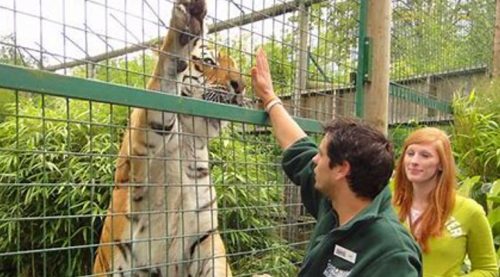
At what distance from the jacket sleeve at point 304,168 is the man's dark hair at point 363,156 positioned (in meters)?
0.38

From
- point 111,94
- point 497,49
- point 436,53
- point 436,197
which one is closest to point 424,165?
point 436,197

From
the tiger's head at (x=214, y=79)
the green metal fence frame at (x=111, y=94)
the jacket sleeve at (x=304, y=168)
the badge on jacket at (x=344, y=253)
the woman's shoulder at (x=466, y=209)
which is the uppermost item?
the tiger's head at (x=214, y=79)

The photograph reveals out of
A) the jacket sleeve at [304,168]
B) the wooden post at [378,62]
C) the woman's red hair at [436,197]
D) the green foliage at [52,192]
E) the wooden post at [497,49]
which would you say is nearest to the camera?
the jacket sleeve at [304,168]

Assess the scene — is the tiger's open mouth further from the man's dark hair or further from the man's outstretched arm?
the man's dark hair

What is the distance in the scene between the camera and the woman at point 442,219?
2.49 m

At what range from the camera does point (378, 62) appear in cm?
326

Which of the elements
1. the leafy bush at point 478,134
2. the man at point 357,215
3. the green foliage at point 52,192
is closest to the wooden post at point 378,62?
the man at point 357,215

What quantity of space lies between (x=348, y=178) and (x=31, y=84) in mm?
909

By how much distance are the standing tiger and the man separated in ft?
2.66

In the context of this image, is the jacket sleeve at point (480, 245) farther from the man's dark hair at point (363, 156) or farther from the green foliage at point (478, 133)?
the green foliage at point (478, 133)

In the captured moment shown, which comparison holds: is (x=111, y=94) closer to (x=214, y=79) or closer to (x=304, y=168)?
(x=304, y=168)

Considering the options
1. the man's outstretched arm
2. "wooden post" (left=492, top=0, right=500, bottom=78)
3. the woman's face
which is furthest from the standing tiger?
"wooden post" (left=492, top=0, right=500, bottom=78)

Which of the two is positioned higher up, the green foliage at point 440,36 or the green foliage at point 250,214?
the green foliage at point 440,36

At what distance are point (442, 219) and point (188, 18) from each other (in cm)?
124
